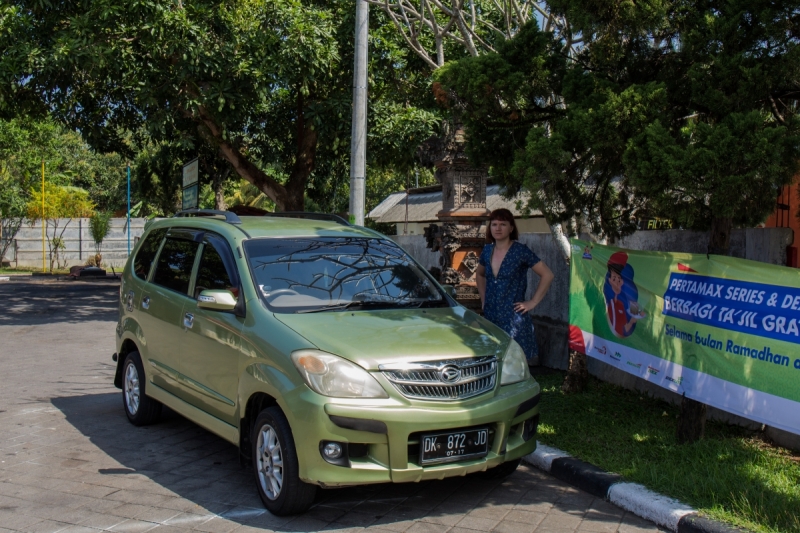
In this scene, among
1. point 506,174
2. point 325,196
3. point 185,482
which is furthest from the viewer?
point 325,196

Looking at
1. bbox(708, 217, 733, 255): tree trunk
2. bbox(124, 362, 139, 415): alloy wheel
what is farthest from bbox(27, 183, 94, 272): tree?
bbox(708, 217, 733, 255): tree trunk

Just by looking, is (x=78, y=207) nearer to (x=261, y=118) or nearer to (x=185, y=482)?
(x=261, y=118)

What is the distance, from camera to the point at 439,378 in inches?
178

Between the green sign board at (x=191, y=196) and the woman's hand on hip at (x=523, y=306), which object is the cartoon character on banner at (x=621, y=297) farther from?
the green sign board at (x=191, y=196)

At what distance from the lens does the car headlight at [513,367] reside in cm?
491

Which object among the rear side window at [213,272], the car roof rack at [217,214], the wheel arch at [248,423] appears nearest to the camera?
the wheel arch at [248,423]

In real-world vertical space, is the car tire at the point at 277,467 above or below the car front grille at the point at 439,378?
below

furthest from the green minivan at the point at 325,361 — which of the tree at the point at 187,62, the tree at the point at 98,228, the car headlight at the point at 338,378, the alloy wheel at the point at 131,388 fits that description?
the tree at the point at 98,228

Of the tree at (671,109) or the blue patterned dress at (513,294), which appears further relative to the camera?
the blue patterned dress at (513,294)

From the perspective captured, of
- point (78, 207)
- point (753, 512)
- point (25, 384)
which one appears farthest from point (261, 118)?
point (78, 207)

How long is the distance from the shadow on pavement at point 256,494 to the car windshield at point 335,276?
4.02 ft

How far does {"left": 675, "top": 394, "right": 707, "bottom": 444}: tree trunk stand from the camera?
214 inches

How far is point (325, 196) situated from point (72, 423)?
54.4 feet

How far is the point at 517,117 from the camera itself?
6441 mm
